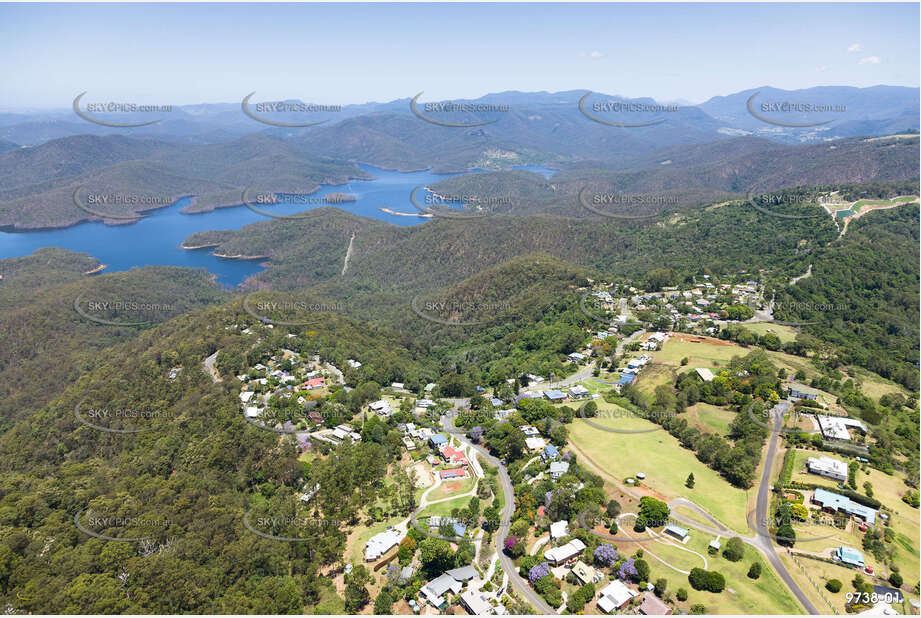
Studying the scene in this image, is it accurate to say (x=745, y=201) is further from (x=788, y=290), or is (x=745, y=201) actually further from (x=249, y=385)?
(x=249, y=385)

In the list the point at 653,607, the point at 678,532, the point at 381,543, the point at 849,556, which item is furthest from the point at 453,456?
the point at 849,556

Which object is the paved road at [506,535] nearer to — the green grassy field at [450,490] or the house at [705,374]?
the green grassy field at [450,490]

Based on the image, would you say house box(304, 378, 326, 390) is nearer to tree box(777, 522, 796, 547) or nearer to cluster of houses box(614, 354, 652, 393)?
cluster of houses box(614, 354, 652, 393)

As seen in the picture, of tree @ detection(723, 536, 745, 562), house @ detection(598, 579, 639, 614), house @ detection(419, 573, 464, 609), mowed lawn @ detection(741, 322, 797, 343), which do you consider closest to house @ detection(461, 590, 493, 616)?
house @ detection(419, 573, 464, 609)

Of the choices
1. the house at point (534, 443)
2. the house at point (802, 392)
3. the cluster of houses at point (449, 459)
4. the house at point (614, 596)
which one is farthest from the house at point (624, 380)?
the house at point (614, 596)
